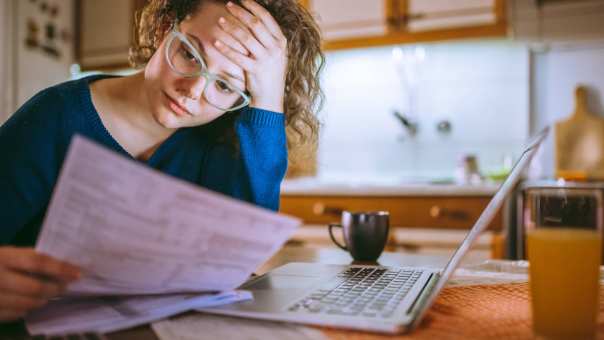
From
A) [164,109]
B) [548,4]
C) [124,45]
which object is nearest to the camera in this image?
[164,109]

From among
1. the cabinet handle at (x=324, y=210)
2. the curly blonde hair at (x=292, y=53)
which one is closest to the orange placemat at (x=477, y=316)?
the curly blonde hair at (x=292, y=53)

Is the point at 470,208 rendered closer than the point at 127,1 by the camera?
Yes

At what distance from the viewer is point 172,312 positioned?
0.55m

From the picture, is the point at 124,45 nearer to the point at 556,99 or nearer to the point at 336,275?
the point at 556,99

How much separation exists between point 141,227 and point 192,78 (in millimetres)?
466

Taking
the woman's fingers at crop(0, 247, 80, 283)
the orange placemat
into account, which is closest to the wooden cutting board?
the orange placemat

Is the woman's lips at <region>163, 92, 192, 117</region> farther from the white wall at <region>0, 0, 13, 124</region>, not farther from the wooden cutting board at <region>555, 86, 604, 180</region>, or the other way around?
the white wall at <region>0, 0, 13, 124</region>

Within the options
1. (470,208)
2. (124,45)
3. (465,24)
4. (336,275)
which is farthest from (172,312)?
(124,45)

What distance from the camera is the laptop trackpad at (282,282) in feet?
2.21

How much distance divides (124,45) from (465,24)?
1916 mm

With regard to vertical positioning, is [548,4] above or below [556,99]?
above

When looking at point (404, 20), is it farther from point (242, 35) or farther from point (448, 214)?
point (242, 35)

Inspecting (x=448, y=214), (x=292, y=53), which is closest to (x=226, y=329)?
(x=292, y=53)

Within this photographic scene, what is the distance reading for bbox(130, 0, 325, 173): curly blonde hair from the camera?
3.59 feet
